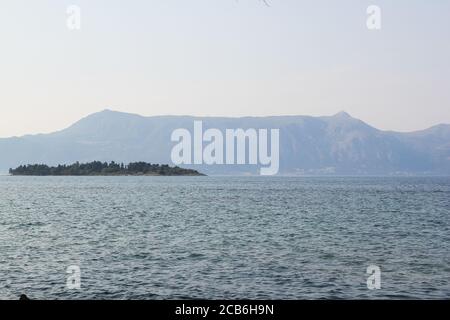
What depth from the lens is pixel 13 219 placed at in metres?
81.2

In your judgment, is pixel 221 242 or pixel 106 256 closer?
pixel 106 256

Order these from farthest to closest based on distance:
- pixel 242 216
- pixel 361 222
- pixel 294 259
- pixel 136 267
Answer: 1. pixel 242 216
2. pixel 361 222
3. pixel 294 259
4. pixel 136 267

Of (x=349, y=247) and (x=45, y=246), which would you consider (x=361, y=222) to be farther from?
(x=45, y=246)

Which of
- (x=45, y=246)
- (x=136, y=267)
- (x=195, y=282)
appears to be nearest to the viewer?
(x=195, y=282)

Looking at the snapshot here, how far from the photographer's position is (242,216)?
86.3 metres
